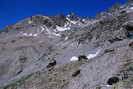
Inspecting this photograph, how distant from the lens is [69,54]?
4709 cm

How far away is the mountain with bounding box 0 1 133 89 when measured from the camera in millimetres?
24355

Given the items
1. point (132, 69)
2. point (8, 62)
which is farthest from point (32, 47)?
point (132, 69)

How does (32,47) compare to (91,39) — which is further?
(32,47)

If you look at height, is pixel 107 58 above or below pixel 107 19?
below

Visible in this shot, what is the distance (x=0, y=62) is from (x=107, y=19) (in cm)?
3065

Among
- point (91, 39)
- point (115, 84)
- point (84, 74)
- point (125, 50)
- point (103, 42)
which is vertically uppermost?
point (91, 39)

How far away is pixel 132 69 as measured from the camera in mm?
21672

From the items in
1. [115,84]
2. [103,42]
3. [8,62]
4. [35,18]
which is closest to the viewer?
[115,84]

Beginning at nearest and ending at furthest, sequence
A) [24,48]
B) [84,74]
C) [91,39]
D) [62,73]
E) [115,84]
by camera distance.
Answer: [115,84] < [84,74] < [62,73] < [91,39] < [24,48]

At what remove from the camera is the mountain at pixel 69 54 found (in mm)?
24355

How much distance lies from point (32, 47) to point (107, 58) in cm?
4465

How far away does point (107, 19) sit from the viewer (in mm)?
53281

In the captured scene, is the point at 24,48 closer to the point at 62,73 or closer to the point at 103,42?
the point at 103,42

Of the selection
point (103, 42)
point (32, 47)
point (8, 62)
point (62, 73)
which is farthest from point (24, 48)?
point (62, 73)
